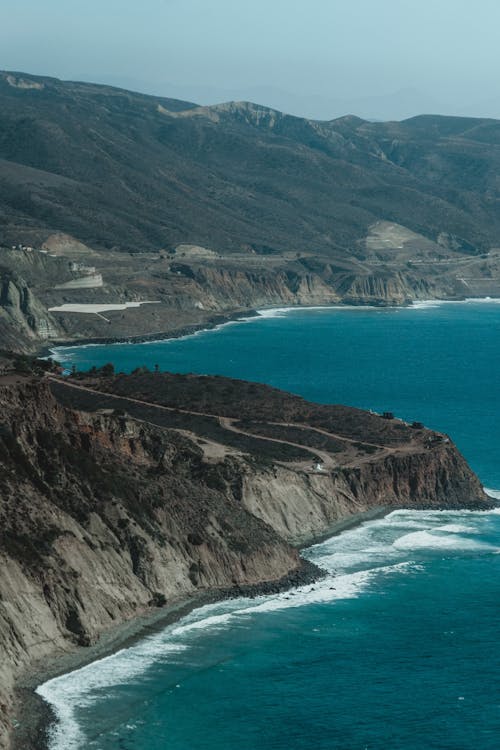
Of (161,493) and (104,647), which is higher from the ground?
(161,493)

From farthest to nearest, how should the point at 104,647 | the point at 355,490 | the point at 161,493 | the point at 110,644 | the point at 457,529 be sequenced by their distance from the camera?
1. the point at 355,490
2. the point at 457,529
3. the point at 161,493
4. the point at 110,644
5. the point at 104,647

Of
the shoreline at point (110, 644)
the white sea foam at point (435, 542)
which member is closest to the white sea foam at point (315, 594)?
the white sea foam at point (435, 542)

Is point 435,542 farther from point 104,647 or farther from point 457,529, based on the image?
point 104,647

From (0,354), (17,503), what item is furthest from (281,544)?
(0,354)

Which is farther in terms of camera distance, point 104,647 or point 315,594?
point 315,594

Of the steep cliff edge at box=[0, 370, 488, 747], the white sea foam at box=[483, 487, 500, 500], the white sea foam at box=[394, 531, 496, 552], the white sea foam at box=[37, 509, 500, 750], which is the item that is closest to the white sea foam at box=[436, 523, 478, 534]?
the white sea foam at box=[37, 509, 500, 750]

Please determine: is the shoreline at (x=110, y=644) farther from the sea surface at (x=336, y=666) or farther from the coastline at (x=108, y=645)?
the sea surface at (x=336, y=666)

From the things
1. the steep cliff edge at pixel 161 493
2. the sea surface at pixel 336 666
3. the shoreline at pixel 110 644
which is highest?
the steep cliff edge at pixel 161 493

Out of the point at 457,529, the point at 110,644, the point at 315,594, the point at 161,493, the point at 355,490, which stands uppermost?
the point at 161,493

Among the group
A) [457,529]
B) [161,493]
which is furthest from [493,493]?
[161,493]

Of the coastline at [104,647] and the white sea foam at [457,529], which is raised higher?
the coastline at [104,647]
